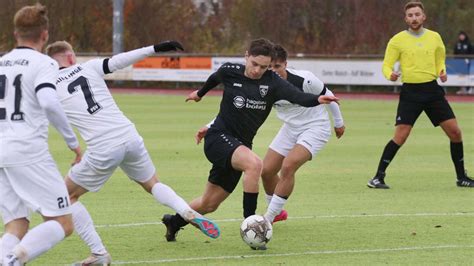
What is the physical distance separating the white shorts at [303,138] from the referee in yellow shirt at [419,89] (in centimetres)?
275

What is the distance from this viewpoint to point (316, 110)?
35.7 feet

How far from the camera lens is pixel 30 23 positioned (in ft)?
23.0

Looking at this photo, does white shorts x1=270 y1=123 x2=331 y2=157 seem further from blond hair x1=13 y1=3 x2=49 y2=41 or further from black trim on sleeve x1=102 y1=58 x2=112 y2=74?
blond hair x1=13 y1=3 x2=49 y2=41

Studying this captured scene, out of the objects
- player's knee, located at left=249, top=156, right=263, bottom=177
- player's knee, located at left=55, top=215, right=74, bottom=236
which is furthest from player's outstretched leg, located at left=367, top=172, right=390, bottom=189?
player's knee, located at left=55, top=215, right=74, bottom=236

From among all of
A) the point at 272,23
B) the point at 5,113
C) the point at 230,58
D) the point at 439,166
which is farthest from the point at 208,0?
the point at 5,113

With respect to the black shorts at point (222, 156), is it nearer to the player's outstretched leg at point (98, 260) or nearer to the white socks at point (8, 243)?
the player's outstretched leg at point (98, 260)

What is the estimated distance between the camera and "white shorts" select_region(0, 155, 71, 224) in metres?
6.91

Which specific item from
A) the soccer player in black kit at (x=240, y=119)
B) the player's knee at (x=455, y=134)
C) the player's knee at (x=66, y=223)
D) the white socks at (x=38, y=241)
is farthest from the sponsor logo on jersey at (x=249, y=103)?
the player's knee at (x=455, y=134)

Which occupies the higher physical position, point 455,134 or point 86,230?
point 86,230

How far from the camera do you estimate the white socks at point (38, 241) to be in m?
6.87

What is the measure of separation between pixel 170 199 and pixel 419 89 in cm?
590

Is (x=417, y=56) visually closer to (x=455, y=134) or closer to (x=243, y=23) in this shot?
(x=455, y=134)

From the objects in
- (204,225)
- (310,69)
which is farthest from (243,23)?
(204,225)

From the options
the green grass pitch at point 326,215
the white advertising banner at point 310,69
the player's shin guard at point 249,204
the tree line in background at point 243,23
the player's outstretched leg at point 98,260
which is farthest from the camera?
the tree line in background at point 243,23
